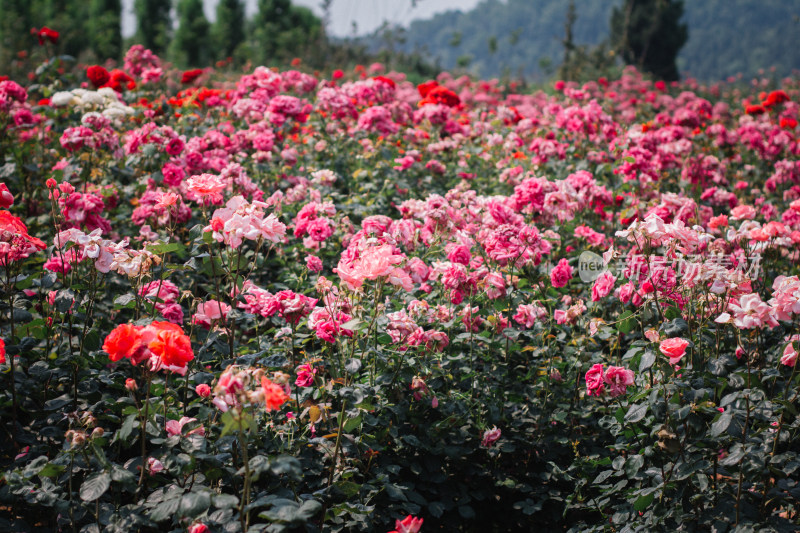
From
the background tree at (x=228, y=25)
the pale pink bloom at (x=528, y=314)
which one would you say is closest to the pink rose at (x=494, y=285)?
the pale pink bloom at (x=528, y=314)

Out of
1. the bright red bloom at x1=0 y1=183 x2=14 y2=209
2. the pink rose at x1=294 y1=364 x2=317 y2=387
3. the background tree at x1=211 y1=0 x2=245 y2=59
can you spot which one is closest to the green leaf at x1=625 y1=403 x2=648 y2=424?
the pink rose at x1=294 y1=364 x2=317 y2=387

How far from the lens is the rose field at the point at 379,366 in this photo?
6.34 ft

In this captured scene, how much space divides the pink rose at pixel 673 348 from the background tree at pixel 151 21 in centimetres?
2999

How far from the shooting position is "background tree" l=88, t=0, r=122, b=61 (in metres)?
23.6

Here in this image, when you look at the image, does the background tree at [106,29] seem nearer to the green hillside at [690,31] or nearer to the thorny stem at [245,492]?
the thorny stem at [245,492]

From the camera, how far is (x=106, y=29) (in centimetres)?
2481

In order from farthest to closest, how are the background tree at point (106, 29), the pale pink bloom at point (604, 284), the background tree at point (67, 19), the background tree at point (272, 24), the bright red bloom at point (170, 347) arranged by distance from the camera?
the background tree at point (272, 24)
the background tree at point (106, 29)
the background tree at point (67, 19)
the pale pink bloom at point (604, 284)
the bright red bloom at point (170, 347)

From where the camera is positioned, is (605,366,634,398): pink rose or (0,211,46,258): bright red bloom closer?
(0,211,46,258): bright red bloom

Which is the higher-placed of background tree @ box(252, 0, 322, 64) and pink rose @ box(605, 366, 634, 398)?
background tree @ box(252, 0, 322, 64)

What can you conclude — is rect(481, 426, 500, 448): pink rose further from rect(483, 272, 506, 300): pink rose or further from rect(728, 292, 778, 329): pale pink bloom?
rect(728, 292, 778, 329): pale pink bloom

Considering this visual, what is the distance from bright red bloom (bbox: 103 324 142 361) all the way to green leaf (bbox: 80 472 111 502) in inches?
15.1

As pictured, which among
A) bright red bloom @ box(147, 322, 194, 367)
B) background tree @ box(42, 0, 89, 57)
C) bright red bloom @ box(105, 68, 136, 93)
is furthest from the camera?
background tree @ box(42, 0, 89, 57)

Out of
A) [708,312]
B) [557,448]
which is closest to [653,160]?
[708,312]

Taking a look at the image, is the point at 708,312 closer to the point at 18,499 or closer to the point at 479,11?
the point at 18,499
